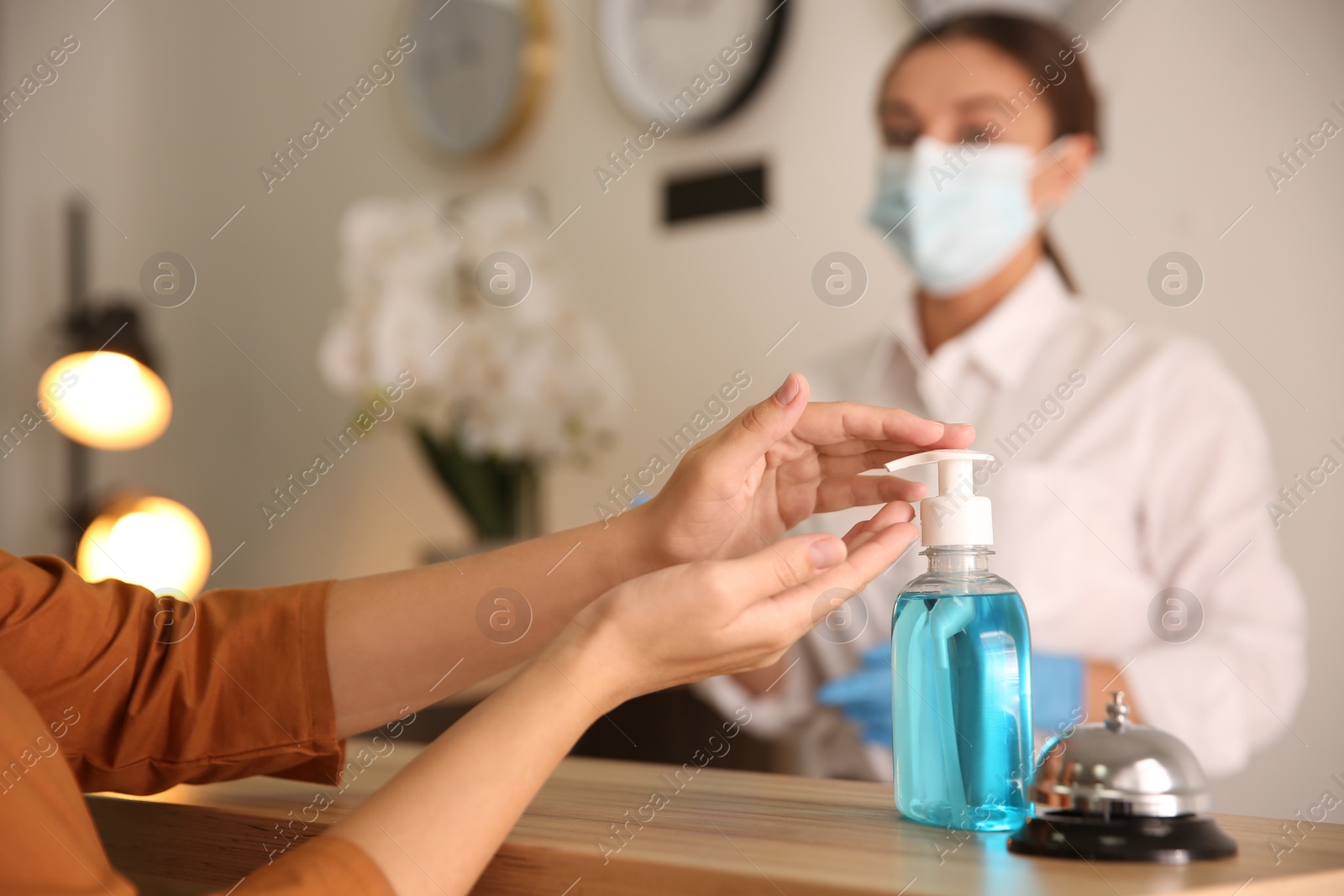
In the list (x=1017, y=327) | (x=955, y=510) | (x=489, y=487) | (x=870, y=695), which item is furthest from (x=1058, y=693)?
(x=489, y=487)

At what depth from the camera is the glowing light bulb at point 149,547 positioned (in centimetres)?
202

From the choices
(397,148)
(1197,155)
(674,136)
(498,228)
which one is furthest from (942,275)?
(397,148)

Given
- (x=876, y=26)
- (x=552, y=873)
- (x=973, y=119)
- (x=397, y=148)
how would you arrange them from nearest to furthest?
(x=552, y=873)
(x=973, y=119)
(x=876, y=26)
(x=397, y=148)

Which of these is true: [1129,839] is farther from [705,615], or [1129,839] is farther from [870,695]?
[870,695]

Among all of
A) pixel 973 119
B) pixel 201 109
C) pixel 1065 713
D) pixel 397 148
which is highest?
pixel 201 109

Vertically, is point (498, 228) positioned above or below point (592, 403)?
above

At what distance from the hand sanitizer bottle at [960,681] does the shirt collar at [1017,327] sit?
878 mm

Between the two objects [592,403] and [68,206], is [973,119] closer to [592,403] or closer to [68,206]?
[592,403]

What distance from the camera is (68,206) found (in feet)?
8.00

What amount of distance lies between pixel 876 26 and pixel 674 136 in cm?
35

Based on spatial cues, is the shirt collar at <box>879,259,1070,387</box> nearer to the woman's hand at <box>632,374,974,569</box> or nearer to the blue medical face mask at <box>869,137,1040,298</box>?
the blue medical face mask at <box>869,137,1040,298</box>

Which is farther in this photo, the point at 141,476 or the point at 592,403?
the point at 141,476

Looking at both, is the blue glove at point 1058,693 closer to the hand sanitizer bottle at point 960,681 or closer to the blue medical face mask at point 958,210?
the blue medical face mask at point 958,210

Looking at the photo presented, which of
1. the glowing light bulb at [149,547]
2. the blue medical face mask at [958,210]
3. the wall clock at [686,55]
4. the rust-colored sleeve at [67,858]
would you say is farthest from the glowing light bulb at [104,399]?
the rust-colored sleeve at [67,858]
